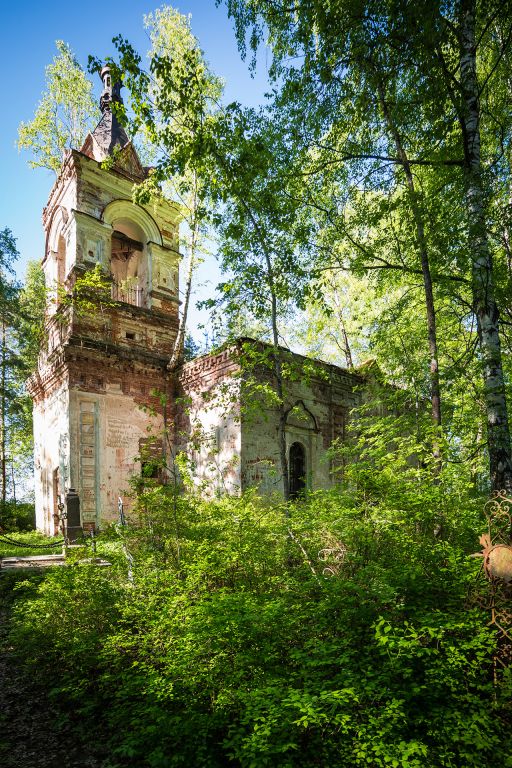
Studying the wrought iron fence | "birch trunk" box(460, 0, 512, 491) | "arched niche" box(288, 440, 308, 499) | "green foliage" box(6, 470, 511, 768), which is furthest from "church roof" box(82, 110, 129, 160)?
"green foliage" box(6, 470, 511, 768)

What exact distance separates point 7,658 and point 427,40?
33.3 ft

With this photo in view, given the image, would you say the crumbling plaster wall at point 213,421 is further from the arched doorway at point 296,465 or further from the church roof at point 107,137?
the church roof at point 107,137

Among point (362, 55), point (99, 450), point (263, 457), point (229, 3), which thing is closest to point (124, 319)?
point (99, 450)

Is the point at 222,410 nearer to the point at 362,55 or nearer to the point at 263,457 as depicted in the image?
the point at 263,457

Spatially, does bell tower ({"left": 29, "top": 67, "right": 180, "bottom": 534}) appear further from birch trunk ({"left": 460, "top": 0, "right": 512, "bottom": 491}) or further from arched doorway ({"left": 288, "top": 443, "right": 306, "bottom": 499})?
birch trunk ({"left": 460, "top": 0, "right": 512, "bottom": 491})

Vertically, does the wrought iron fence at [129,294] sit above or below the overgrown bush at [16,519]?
above

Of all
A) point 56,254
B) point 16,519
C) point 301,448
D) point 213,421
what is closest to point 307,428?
point 301,448

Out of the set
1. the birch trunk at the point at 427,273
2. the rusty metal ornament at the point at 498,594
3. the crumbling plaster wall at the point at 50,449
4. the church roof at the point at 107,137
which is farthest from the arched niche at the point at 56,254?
the rusty metal ornament at the point at 498,594

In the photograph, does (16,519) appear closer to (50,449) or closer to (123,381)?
(50,449)

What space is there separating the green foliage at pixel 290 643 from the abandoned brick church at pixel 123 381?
494 cm

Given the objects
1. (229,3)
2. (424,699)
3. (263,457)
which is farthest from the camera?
(263,457)

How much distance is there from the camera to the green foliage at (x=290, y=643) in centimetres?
307

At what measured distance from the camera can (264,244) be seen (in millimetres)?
8820

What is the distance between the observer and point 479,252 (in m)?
5.92
